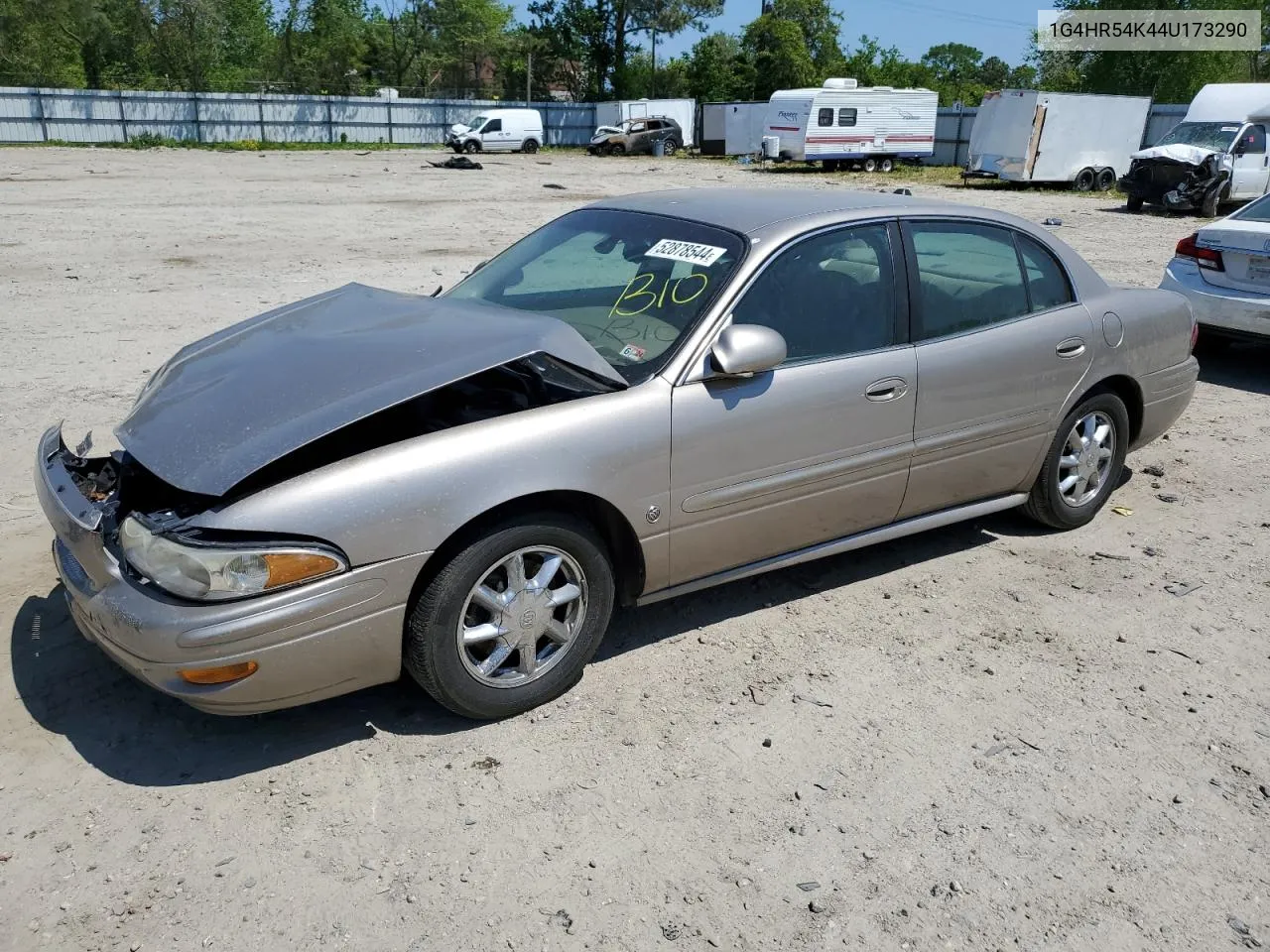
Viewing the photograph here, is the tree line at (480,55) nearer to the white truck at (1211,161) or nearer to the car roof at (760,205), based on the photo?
the white truck at (1211,161)

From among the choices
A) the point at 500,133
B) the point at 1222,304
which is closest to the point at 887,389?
the point at 1222,304

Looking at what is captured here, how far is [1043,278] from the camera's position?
4770mm

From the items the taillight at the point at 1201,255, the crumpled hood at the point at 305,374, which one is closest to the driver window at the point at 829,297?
the crumpled hood at the point at 305,374

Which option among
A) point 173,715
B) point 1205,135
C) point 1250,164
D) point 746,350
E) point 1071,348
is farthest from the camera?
point 1205,135

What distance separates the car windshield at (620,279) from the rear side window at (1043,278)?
63.6 inches

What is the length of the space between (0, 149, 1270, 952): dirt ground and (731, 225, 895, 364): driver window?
1.13 meters

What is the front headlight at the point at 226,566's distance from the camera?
2.86 m

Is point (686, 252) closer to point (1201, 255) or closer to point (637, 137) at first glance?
point (1201, 255)

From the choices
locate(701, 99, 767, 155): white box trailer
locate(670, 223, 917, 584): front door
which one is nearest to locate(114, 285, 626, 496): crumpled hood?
locate(670, 223, 917, 584): front door

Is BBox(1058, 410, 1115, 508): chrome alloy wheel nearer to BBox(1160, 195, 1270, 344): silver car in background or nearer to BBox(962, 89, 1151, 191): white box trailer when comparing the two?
BBox(1160, 195, 1270, 344): silver car in background

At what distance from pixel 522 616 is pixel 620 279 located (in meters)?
→ 1.54

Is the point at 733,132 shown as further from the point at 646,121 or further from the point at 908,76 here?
the point at 908,76

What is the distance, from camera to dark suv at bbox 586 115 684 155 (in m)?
45.1

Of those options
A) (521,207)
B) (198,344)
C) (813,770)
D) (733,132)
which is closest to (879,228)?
(813,770)
